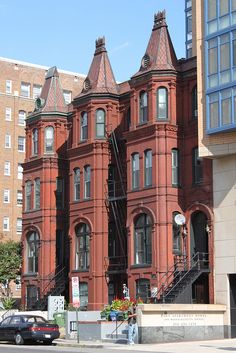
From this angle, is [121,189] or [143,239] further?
[121,189]

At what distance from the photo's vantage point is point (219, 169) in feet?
142

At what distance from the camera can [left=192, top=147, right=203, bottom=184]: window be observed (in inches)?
1790

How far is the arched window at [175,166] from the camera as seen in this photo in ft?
151

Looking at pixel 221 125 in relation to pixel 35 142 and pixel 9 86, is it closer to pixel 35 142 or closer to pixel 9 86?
pixel 35 142

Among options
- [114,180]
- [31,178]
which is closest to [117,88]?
[114,180]

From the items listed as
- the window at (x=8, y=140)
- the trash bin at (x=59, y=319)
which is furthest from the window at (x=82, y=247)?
the window at (x=8, y=140)

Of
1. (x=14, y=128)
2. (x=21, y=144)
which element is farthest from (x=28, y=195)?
(x=21, y=144)

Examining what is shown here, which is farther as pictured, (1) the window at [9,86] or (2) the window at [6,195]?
(1) the window at [9,86]

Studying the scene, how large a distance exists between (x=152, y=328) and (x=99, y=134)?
689 inches

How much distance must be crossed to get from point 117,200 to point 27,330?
1574 centimetres

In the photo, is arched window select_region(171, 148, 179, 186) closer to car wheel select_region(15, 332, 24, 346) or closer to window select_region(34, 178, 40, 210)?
window select_region(34, 178, 40, 210)

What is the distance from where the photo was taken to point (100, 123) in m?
51.5

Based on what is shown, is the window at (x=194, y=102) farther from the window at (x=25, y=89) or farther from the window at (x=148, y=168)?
the window at (x=25, y=89)

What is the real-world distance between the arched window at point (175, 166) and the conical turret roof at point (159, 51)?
16.9 feet
